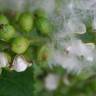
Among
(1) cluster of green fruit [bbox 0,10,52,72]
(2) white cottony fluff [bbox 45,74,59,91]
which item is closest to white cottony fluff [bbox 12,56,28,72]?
(1) cluster of green fruit [bbox 0,10,52,72]

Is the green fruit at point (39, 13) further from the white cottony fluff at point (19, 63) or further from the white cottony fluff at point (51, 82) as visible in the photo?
the white cottony fluff at point (51, 82)

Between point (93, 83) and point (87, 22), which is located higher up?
point (87, 22)

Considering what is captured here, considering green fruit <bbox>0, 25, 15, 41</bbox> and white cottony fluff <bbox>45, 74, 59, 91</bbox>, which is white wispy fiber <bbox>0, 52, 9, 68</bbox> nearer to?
green fruit <bbox>0, 25, 15, 41</bbox>

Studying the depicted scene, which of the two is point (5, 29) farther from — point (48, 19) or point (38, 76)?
point (38, 76)

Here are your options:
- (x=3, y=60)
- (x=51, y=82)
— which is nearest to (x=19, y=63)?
(x=3, y=60)

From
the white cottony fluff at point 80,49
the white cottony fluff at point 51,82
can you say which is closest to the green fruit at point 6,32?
the white cottony fluff at point 80,49

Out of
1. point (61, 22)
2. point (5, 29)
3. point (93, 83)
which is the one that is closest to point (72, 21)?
point (61, 22)
